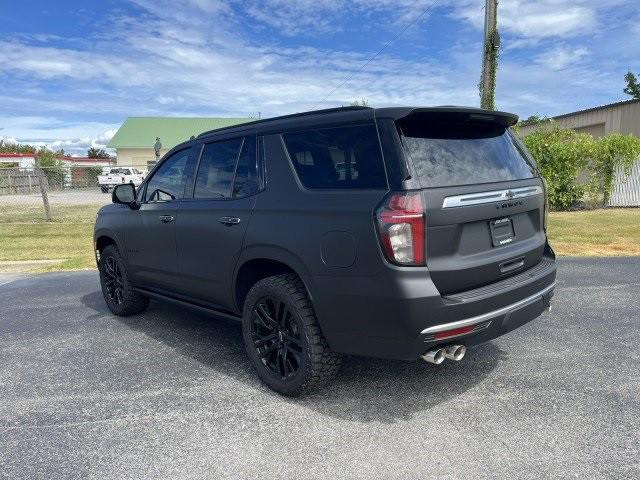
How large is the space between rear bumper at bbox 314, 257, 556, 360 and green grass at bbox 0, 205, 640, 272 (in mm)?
6727

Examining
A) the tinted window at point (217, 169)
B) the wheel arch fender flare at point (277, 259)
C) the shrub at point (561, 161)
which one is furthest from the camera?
the shrub at point (561, 161)

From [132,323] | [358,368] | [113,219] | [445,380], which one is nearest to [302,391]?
[358,368]

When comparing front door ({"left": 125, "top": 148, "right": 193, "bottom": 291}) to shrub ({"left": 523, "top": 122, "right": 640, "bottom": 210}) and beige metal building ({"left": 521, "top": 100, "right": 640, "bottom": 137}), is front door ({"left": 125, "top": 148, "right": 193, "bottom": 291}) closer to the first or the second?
shrub ({"left": 523, "top": 122, "right": 640, "bottom": 210})

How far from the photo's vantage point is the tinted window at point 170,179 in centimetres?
459

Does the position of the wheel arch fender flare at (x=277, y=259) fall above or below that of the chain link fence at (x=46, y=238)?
above

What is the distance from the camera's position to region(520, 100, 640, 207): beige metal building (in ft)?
55.6

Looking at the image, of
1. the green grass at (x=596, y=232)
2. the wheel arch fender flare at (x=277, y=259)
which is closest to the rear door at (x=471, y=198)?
the wheel arch fender flare at (x=277, y=259)

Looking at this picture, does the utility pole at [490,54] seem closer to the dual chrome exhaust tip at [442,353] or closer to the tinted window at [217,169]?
the tinted window at [217,169]

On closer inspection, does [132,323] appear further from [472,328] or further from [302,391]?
[472,328]

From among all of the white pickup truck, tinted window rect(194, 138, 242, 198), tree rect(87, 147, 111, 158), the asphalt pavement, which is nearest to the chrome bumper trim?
the asphalt pavement

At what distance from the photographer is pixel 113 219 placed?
5375 millimetres

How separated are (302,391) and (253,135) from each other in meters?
1.89

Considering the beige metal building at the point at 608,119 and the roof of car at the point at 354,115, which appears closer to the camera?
the roof of car at the point at 354,115

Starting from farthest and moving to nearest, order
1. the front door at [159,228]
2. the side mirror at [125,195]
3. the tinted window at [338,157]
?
the side mirror at [125,195] → the front door at [159,228] → the tinted window at [338,157]
